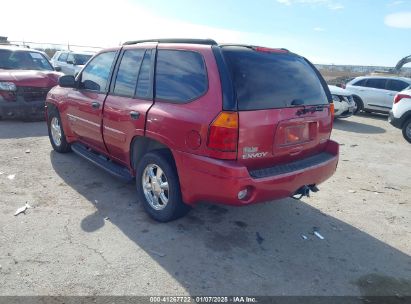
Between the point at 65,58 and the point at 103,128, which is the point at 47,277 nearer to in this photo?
the point at 103,128

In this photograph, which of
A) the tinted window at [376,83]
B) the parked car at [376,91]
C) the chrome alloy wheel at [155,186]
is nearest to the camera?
the chrome alloy wheel at [155,186]

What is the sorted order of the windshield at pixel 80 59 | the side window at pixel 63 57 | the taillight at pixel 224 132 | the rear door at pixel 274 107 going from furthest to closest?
1. the side window at pixel 63 57
2. the windshield at pixel 80 59
3. the rear door at pixel 274 107
4. the taillight at pixel 224 132

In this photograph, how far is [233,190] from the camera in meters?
3.07

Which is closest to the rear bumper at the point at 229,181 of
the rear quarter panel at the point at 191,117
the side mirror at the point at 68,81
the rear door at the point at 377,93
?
the rear quarter panel at the point at 191,117

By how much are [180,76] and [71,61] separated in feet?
46.7

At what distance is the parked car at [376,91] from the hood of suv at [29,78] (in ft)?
35.7

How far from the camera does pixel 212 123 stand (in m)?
3.07

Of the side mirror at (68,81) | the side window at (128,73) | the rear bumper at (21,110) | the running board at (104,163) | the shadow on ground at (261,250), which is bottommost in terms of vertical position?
the shadow on ground at (261,250)

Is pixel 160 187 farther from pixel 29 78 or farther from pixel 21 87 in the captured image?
pixel 29 78

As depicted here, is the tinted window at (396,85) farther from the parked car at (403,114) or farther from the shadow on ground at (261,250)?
the shadow on ground at (261,250)

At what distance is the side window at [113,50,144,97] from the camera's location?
162 inches

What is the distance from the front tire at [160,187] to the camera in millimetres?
3598

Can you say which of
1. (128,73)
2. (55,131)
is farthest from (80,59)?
(128,73)

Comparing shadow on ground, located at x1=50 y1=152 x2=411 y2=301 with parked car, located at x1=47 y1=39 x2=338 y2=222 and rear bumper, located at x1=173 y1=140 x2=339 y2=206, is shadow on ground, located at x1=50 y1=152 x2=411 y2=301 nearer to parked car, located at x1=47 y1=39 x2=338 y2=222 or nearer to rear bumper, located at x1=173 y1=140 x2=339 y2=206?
parked car, located at x1=47 y1=39 x2=338 y2=222
